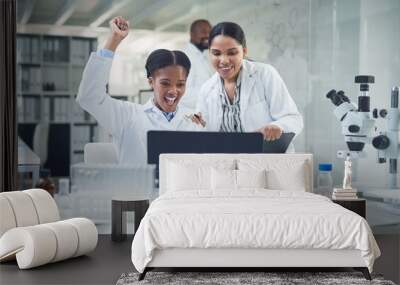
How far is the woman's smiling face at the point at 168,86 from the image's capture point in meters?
7.29

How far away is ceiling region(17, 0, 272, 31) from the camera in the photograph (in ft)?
23.7

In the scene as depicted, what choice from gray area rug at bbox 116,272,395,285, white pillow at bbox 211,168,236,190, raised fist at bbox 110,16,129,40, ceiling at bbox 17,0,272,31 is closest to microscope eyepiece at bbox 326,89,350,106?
ceiling at bbox 17,0,272,31

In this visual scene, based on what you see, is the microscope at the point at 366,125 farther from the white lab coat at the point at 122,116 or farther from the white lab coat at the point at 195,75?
the white lab coat at the point at 122,116

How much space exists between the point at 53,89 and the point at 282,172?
8.65 ft

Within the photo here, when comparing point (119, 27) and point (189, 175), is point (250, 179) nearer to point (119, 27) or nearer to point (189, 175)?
point (189, 175)

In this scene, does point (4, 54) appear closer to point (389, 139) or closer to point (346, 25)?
point (346, 25)

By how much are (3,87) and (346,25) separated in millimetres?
3767

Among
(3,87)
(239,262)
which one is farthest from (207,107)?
(239,262)

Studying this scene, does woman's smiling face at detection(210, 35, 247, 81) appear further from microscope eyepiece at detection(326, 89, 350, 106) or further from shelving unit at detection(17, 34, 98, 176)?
shelving unit at detection(17, 34, 98, 176)

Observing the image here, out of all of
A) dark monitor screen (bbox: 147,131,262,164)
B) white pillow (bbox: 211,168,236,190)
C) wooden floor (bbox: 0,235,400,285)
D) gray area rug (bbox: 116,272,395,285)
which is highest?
dark monitor screen (bbox: 147,131,262,164)

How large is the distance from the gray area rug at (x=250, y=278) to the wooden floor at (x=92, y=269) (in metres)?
0.20

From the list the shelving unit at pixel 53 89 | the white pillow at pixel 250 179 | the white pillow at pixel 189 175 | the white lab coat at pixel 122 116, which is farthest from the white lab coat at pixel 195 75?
the white pillow at pixel 250 179

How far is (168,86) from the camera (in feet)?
24.0

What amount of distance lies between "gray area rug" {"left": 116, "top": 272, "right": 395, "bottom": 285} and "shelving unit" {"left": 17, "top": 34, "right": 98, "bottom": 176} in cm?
250
